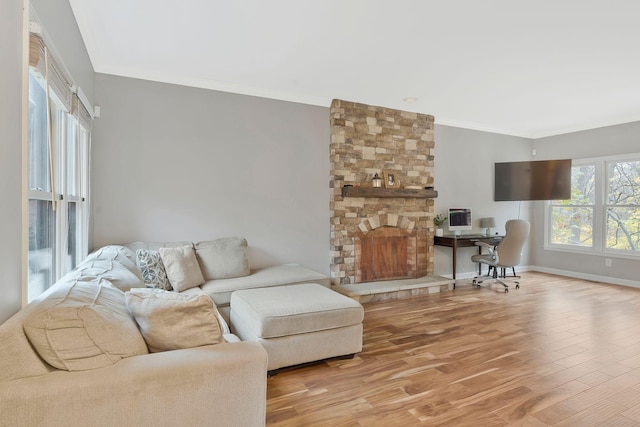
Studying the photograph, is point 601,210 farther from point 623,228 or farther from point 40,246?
point 40,246

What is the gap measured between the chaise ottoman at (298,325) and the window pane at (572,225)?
5.25 metres

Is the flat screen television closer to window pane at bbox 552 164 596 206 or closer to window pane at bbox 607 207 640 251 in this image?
window pane at bbox 552 164 596 206

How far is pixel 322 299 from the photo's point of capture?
8.82ft

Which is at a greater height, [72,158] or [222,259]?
[72,158]

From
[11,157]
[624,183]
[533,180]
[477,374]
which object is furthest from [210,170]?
[624,183]

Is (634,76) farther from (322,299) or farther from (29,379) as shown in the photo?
(29,379)

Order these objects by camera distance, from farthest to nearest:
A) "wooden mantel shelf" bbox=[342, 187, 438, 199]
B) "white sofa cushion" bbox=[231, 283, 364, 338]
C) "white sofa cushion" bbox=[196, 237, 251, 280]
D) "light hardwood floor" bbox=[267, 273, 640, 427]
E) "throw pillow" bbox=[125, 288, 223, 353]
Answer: "wooden mantel shelf" bbox=[342, 187, 438, 199] < "white sofa cushion" bbox=[196, 237, 251, 280] < "white sofa cushion" bbox=[231, 283, 364, 338] < "light hardwood floor" bbox=[267, 273, 640, 427] < "throw pillow" bbox=[125, 288, 223, 353]

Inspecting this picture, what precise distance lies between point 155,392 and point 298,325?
1.30 metres

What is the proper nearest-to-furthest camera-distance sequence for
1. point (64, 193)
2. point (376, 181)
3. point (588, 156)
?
point (64, 193) → point (376, 181) → point (588, 156)

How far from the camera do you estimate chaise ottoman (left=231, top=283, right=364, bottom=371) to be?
239cm

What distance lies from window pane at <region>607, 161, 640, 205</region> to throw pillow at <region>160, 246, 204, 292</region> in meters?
6.25

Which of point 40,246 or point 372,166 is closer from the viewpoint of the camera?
point 40,246

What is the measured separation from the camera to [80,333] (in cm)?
123

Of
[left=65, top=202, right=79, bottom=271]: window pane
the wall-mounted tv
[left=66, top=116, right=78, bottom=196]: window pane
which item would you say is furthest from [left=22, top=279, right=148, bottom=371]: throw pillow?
the wall-mounted tv
